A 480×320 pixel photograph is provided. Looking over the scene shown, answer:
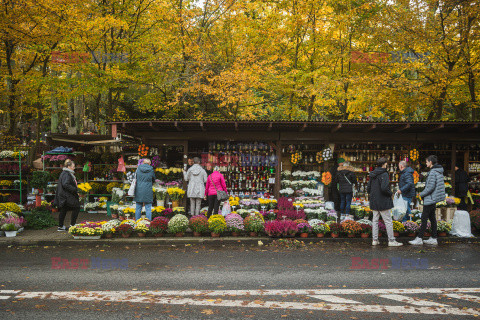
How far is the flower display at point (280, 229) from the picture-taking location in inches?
401

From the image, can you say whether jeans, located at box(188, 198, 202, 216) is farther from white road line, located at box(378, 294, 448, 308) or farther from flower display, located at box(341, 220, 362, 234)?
white road line, located at box(378, 294, 448, 308)

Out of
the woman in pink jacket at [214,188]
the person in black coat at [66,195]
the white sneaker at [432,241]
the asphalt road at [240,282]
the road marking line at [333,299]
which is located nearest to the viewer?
the asphalt road at [240,282]

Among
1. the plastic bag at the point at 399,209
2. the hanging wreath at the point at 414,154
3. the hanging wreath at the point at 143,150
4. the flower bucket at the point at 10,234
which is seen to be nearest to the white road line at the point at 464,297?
the plastic bag at the point at 399,209

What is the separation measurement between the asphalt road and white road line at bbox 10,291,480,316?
14mm

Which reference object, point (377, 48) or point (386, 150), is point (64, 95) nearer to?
point (386, 150)

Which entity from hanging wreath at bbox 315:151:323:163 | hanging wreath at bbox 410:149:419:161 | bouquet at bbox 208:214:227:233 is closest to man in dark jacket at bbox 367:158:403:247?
bouquet at bbox 208:214:227:233

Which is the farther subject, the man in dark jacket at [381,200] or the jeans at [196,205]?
the jeans at [196,205]

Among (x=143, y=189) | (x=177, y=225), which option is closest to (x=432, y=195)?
(x=177, y=225)

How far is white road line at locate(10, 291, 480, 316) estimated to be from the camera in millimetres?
4988

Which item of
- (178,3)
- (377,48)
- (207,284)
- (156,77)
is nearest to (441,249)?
(207,284)

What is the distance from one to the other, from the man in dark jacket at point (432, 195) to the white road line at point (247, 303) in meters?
4.97

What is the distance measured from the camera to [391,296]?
18.3 feet

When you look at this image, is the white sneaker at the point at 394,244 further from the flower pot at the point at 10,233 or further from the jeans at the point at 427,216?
the flower pot at the point at 10,233

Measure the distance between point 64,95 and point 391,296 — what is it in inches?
691
